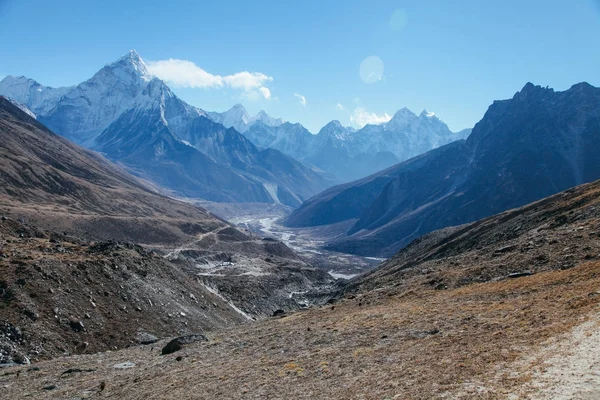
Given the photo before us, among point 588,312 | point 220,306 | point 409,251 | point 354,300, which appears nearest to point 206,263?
point 409,251

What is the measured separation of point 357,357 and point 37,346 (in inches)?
1052

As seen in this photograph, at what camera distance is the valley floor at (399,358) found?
642 inches

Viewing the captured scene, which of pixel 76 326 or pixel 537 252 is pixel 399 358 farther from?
pixel 76 326

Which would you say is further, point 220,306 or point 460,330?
point 220,306

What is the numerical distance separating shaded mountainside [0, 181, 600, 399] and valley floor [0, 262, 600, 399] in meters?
0.08

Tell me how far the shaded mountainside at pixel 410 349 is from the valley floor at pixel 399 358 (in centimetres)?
8

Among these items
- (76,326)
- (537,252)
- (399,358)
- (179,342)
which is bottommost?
(76,326)

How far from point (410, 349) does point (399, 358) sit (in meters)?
1.51

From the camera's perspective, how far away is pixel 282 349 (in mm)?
28750

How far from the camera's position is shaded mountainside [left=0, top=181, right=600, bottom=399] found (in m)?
17.1

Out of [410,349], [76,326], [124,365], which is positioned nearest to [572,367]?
[410,349]

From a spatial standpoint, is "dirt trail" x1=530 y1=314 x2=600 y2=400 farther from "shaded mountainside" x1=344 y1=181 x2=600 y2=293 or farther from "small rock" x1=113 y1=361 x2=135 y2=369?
"small rock" x1=113 y1=361 x2=135 y2=369

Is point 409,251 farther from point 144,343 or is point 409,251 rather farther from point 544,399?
point 544,399

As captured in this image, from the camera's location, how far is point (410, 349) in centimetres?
2247
